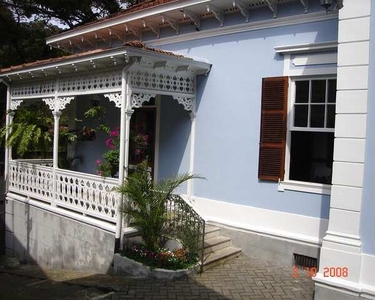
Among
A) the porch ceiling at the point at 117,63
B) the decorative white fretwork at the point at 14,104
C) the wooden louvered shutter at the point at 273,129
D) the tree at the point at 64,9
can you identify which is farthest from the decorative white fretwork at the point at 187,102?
the tree at the point at 64,9

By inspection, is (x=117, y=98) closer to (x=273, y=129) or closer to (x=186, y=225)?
(x=186, y=225)

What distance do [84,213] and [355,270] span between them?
16.1 ft

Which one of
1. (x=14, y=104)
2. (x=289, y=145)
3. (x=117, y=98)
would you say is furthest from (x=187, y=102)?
(x=14, y=104)

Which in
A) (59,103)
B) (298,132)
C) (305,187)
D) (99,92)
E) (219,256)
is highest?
(99,92)

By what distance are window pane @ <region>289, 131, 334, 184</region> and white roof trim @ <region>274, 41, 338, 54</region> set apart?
1.34 meters

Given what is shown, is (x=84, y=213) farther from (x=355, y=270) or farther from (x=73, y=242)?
(x=355, y=270)

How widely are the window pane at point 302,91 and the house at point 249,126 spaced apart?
17 millimetres

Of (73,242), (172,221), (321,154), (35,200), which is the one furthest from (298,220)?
(35,200)

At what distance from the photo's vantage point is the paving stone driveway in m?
5.35

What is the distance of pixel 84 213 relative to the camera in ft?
24.8

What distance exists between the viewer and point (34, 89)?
364 inches

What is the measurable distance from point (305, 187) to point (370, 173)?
66.0 inches

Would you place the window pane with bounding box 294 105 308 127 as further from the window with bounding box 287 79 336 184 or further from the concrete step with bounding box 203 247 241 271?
the concrete step with bounding box 203 247 241 271

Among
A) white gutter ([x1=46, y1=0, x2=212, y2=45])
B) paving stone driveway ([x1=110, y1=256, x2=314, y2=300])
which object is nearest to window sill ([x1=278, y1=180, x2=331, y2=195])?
paving stone driveway ([x1=110, y1=256, x2=314, y2=300])
